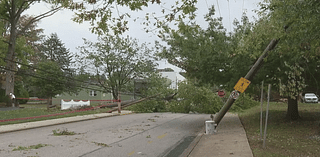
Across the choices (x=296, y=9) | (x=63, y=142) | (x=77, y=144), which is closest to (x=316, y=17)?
(x=296, y=9)

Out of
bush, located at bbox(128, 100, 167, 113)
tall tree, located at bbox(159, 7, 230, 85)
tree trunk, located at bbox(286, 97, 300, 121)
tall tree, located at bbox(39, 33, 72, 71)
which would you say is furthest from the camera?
tall tree, located at bbox(39, 33, 72, 71)

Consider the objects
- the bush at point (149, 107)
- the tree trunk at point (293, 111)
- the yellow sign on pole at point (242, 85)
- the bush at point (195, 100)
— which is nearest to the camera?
the yellow sign on pole at point (242, 85)

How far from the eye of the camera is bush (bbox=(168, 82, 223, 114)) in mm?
25859

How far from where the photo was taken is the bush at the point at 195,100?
25859 millimetres

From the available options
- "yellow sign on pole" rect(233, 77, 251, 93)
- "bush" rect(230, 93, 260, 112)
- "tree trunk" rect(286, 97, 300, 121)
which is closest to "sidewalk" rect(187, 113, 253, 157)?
"yellow sign on pole" rect(233, 77, 251, 93)

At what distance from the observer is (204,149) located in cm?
861

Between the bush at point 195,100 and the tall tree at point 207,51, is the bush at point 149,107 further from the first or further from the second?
the tall tree at point 207,51

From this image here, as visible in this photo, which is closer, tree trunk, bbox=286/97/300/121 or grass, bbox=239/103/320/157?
grass, bbox=239/103/320/157

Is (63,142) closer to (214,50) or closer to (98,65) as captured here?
(214,50)

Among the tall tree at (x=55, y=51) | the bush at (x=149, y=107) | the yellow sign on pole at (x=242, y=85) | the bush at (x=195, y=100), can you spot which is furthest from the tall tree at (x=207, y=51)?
the tall tree at (x=55, y=51)

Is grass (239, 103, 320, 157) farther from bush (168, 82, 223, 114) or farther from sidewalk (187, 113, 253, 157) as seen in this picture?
bush (168, 82, 223, 114)

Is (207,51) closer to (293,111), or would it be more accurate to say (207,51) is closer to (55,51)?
(293,111)

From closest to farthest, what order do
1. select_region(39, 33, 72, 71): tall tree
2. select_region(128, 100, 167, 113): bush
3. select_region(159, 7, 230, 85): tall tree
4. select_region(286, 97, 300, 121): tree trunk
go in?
select_region(159, 7, 230, 85): tall tree, select_region(286, 97, 300, 121): tree trunk, select_region(128, 100, 167, 113): bush, select_region(39, 33, 72, 71): tall tree

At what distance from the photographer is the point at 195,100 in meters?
Result: 26.7
